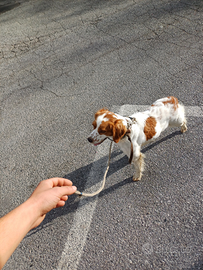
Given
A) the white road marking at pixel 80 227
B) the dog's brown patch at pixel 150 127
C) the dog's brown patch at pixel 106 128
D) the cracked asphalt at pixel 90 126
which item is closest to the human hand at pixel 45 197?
the dog's brown patch at pixel 106 128

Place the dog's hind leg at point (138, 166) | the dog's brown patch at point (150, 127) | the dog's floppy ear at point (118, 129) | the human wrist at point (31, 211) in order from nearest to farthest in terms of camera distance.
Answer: the human wrist at point (31, 211) → the dog's floppy ear at point (118, 129) → the dog's brown patch at point (150, 127) → the dog's hind leg at point (138, 166)

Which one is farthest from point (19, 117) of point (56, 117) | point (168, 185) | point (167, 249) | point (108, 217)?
point (167, 249)

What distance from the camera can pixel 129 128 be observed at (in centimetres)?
253

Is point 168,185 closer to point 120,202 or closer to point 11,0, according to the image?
point 120,202

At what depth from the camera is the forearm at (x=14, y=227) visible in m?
1.52

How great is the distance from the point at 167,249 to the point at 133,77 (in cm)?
348

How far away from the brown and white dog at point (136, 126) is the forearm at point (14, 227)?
116 centimetres

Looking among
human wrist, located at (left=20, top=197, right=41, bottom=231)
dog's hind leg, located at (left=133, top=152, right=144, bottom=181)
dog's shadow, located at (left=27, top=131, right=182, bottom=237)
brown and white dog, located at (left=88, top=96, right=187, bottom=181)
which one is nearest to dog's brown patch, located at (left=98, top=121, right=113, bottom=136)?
brown and white dog, located at (left=88, top=96, right=187, bottom=181)

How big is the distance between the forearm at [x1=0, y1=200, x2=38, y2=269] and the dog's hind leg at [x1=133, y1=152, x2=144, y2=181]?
1.61 meters

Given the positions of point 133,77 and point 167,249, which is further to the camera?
point 133,77

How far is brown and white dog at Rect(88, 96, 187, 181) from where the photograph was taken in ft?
7.87

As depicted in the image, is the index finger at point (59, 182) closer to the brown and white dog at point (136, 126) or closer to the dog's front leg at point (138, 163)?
the brown and white dog at point (136, 126)

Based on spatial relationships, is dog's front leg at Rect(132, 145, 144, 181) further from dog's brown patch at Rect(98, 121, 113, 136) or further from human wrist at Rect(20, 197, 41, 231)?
human wrist at Rect(20, 197, 41, 231)

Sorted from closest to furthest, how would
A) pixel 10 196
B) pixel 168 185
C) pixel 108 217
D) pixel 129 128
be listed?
1. pixel 129 128
2. pixel 108 217
3. pixel 168 185
4. pixel 10 196
